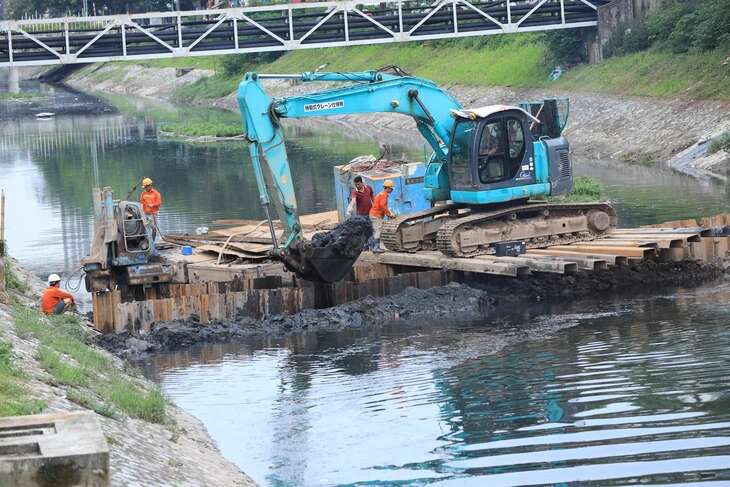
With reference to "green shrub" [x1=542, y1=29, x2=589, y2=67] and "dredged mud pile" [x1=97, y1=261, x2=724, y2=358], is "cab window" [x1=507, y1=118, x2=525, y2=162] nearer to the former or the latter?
"dredged mud pile" [x1=97, y1=261, x2=724, y2=358]

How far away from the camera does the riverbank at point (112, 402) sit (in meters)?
13.1

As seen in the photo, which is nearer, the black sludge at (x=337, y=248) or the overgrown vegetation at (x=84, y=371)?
the overgrown vegetation at (x=84, y=371)

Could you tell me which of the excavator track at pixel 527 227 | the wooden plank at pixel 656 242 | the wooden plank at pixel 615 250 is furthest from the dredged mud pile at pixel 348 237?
the wooden plank at pixel 656 242

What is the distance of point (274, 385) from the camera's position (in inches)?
762

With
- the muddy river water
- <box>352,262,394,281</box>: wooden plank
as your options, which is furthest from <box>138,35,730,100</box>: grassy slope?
the muddy river water

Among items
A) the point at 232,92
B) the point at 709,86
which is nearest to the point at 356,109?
the point at 709,86

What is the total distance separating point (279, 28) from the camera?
2295 inches

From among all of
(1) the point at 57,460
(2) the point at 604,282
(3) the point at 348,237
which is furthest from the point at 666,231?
(1) the point at 57,460

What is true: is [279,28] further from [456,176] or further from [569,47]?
[456,176]

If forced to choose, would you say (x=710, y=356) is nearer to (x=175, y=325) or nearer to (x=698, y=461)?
(x=698, y=461)

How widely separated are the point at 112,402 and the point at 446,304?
942 cm

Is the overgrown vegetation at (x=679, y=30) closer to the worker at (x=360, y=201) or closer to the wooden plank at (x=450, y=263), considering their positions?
the worker at (x=360, y=201)

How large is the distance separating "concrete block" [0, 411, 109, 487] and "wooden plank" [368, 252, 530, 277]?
14143 millimetres

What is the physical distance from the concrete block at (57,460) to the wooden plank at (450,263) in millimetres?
14143
